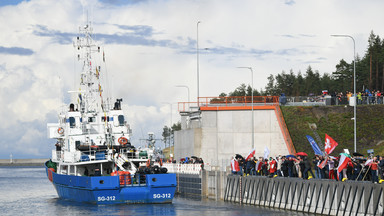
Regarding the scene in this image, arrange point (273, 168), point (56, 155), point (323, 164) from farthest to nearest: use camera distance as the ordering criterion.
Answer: point (56, 155) → point (273, 168) → point (323, 164)

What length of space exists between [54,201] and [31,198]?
795 centimetres

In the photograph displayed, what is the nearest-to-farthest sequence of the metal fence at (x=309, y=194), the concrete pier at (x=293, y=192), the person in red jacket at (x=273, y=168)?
the metal fence at (x=309, y=194)
the concrete pier at (x=293, y=192)
the person in red jacket at (x=273, y=168)

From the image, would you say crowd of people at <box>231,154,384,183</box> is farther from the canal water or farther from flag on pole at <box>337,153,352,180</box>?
the canal water

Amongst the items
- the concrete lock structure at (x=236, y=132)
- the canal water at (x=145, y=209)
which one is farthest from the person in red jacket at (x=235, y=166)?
the concrete lock structure at (x=236, y=132)

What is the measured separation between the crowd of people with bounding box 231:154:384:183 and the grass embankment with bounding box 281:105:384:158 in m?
28.8

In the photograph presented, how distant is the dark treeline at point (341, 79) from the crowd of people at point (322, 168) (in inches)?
2539

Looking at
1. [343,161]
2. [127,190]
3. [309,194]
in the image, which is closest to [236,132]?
[127,190]

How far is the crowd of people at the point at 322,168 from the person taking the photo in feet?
112

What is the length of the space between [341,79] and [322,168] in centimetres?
12667

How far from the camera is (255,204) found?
155ft

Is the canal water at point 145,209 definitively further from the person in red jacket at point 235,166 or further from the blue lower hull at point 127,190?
the person in red jacket at point 235,166

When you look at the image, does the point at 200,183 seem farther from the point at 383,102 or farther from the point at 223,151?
the point at 383,102

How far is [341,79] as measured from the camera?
162 meters

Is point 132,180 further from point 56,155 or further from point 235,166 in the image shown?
point 56,155
